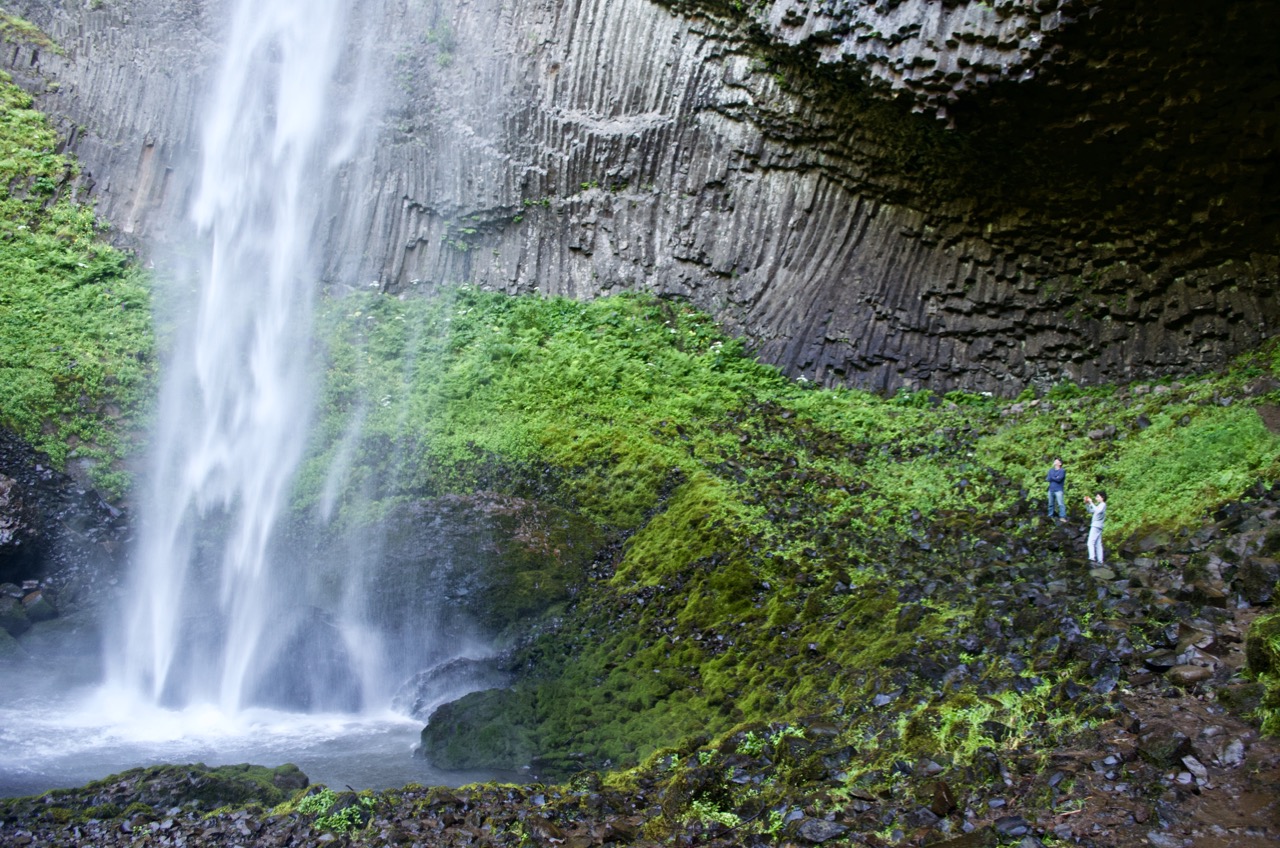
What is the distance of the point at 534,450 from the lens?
13.7 metres

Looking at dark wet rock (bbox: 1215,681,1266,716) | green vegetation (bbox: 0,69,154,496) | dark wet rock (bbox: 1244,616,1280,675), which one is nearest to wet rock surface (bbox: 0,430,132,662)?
green vegetation (bbox: 0,69,154,496)

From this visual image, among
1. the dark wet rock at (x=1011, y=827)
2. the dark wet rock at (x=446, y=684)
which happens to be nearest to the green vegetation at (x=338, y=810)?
the dark wet rock at (x=446, y=684)

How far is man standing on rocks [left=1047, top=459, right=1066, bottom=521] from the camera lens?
416 inches

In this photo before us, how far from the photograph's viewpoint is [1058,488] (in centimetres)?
1063

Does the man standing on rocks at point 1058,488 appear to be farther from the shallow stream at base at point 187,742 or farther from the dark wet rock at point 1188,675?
the shallow stream at base at point 187,742

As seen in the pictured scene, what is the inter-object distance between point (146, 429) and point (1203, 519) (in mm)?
13694

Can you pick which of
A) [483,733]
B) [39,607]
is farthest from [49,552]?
[483,733]

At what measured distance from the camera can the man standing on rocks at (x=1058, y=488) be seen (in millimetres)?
10570

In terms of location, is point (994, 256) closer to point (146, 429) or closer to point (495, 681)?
point (495, 681)

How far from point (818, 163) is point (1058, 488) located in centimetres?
730

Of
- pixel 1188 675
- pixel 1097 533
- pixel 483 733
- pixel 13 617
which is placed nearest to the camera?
pixel 1188 675

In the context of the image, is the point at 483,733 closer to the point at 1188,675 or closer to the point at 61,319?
the point at 1188,675

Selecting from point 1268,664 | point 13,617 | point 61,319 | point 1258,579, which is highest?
point 1258,579

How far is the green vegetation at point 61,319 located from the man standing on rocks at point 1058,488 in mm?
12039
